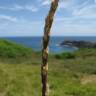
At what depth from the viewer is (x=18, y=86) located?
13992mm

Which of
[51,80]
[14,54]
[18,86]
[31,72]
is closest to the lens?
[18,86]

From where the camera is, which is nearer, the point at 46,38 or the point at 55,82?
the point at 46,38

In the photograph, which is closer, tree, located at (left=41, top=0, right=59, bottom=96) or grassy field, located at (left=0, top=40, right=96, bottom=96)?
tree, located at (left=41, top=0, right=59, bottom=96)

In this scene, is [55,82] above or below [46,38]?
below

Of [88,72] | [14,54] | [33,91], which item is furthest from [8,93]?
[14,54]

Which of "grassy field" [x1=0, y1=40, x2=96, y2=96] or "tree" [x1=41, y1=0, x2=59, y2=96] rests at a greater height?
"tree" [x1=41, y1=0, x2=59, y2=96]

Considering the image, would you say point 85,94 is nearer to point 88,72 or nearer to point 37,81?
point 37,81

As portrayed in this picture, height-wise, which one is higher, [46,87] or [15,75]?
[46,87]

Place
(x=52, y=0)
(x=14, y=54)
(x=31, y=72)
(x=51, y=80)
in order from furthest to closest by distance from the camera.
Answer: (x=14, y=54) → (x=31, y=72) → (x=51, y=80) → (x=52, y=0)

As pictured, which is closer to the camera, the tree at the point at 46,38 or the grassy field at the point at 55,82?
the tree at the point at 46,38

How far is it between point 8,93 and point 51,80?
3.76 meters

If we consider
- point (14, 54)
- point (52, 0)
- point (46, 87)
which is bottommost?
point (14, 54)

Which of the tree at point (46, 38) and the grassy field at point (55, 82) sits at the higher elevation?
the tree at point (46, 38)

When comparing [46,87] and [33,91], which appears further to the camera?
[33,91]
